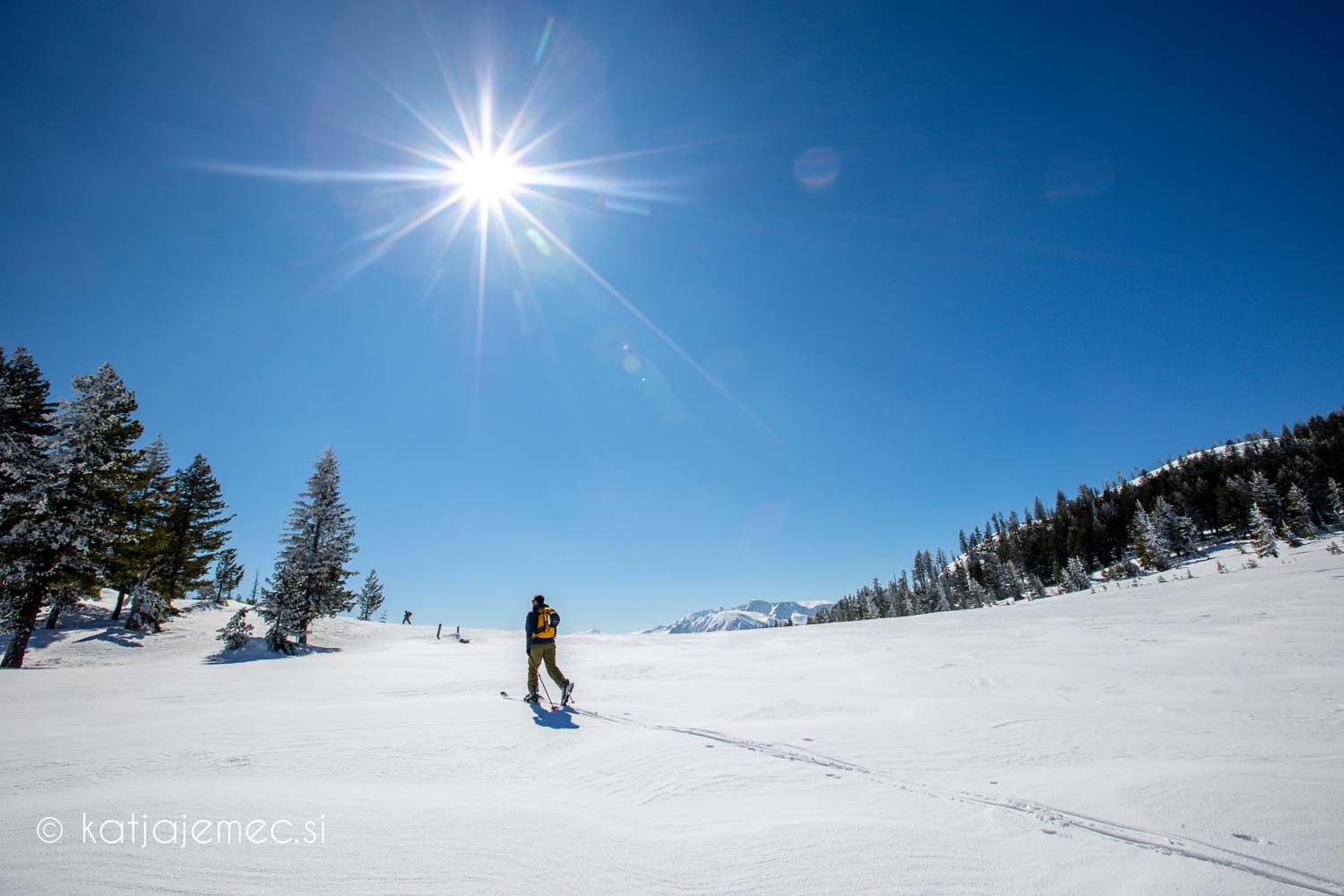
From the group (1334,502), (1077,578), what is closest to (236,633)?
(1077,578)

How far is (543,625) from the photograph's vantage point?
9914mm

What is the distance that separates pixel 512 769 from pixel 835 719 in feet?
17.4

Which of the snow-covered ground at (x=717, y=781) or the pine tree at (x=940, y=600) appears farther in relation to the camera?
the pine tree at (x=940, y=600)

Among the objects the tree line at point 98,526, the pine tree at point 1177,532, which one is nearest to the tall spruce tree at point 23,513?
the tree line at point 98,526

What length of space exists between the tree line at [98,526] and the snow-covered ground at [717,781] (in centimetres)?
1212

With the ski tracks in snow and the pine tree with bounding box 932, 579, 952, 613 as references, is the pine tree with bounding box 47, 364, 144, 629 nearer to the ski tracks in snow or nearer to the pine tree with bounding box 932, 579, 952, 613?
the ski tracks in snow

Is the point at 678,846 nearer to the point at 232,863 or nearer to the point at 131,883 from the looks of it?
the point at 232,863

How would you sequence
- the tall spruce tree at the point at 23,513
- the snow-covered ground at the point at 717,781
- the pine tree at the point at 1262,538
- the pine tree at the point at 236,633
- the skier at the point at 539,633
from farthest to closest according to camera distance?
the pine tree at the point at 1262,538
the pine tree at the point at 236,633
the tall spruce tree at the point at 23,513
the skier at the point at 539,633
the snow-covered ground at the point at 717,781

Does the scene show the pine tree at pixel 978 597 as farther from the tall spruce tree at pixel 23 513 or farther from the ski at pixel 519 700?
the tall spruce tree at pixel 23 513

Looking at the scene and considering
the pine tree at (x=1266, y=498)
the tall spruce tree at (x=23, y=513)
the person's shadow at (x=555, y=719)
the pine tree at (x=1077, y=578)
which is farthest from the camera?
the pine tree at (x=1266, y=498)

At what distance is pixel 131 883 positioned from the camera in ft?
10.0

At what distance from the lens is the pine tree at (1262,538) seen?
53656 mm

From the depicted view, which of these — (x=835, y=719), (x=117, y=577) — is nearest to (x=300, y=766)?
(x=835, y=719)

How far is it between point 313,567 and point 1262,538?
317 ft
